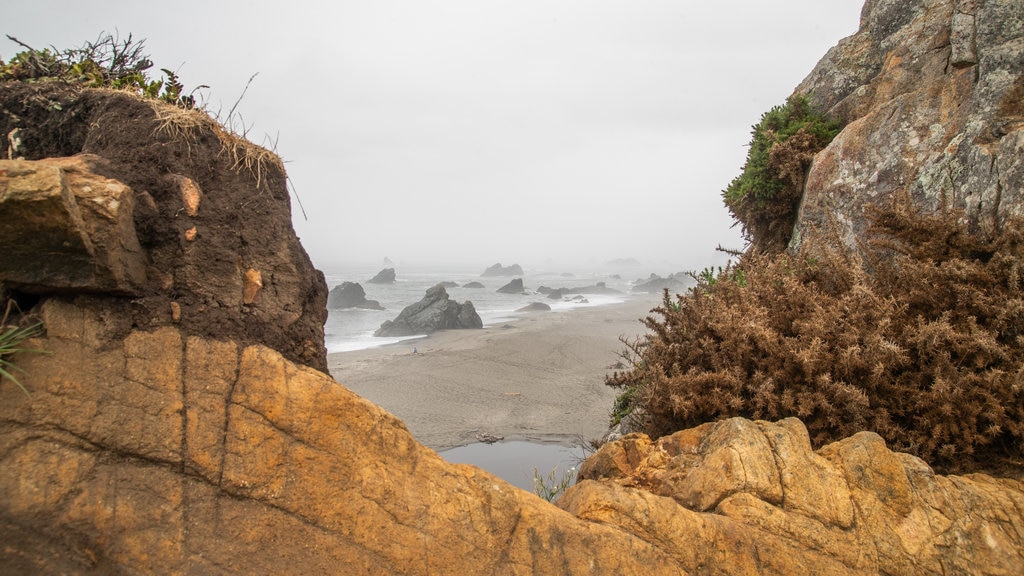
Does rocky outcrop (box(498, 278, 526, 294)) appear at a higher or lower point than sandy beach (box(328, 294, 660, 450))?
higher

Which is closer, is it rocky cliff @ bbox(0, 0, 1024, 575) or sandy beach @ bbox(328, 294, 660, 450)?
rocky cliff @ bbox(0, 0, 1024, 575)

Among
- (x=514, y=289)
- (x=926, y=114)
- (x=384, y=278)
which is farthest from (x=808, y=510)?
(x=384, y=278)

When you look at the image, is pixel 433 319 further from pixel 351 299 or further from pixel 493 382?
pixel 351 299

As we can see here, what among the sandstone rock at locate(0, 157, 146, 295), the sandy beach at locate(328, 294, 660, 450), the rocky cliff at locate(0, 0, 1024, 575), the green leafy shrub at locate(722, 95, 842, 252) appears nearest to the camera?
the sandstone rock at locate(0, 157, 146, 295)

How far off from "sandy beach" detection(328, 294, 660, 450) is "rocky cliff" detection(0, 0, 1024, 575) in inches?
238

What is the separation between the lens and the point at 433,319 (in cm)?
3406

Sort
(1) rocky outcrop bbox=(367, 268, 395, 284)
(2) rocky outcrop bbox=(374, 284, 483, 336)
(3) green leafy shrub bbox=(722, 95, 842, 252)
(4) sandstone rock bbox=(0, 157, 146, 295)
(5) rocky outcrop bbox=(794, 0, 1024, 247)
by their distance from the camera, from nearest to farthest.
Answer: (4) sandstone rock bbox=(0, 157, 146, 295) → (5) rocky outcrop bbox=(794, 0, 1024, 247) → (3) green leafy shrub bbox=(722, 95, 842, 252) → (2) rocky outcrop bbox=(374, 284, 483, 336) → (1) rocky outcrop bbox=(367, 268, 395, 284)

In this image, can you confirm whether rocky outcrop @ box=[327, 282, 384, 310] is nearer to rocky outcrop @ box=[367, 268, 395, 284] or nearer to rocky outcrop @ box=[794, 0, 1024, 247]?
rocky outcrop @ box=[367, 268, 395, 284]

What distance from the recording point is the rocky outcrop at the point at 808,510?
3258mm

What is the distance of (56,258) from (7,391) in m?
0.75

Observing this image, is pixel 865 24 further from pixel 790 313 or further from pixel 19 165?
pixel 19 165

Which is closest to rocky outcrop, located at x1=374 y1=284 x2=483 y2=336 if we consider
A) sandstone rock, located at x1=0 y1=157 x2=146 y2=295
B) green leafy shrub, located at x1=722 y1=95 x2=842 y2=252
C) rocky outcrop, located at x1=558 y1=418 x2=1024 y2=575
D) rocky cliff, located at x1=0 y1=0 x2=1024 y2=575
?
green leafy shrub, located at x1=722 y1=95 x2=842 y2=252

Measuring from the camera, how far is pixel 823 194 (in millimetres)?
7984

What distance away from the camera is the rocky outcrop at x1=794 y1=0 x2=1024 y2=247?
19.3 ft
